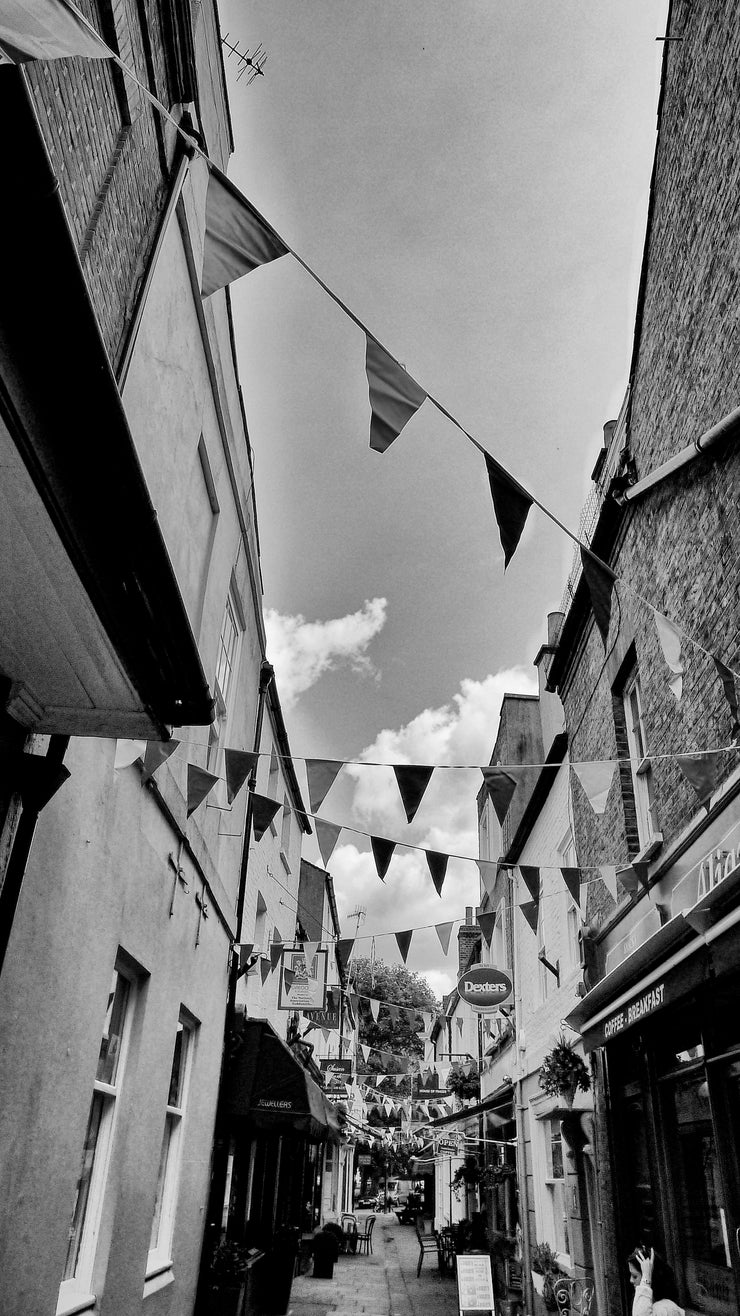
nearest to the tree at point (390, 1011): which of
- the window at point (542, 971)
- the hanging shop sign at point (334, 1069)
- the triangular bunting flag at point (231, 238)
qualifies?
the hanging shop sign at point (334, 1069)

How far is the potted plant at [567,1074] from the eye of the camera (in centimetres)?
948

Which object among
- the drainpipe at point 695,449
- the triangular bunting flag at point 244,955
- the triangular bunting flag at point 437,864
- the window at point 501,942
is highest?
the drainpipe at point 695,449

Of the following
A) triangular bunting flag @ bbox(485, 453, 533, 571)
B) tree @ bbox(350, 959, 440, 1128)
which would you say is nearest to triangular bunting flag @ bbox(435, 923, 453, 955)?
triangular bunting flag @ bbox(485, 453, 533, 571)

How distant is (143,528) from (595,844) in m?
8.25

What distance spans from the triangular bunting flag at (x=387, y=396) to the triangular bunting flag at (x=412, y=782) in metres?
3.06

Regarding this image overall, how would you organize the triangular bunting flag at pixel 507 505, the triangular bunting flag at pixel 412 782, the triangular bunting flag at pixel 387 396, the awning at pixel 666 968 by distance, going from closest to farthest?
the triangular bunting flag at pixel 387 396
the triangular bunting flag at pixel 507 505
the awning at pixel 666 968
the triangular bunting flag at pixel 412 782

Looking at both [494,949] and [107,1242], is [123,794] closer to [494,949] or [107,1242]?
[107,1242]

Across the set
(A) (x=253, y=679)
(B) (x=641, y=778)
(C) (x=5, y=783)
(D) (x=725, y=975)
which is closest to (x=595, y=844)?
(B) (x=641, y=778)

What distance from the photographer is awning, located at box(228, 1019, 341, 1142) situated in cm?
922

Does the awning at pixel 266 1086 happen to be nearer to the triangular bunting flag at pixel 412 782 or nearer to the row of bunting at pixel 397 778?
the row of bunting at pixel 397 778

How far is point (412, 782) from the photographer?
255 inches

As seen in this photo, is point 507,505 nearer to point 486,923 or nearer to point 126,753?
point 126,753

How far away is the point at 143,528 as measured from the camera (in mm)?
2566

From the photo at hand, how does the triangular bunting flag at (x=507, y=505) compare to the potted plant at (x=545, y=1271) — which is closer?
the triangular bunting flag at (x=507, y=505)
